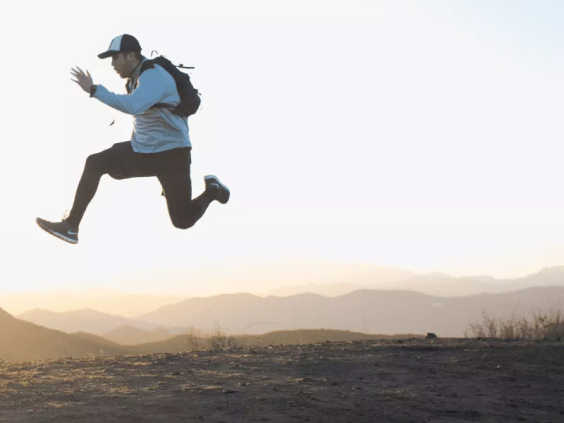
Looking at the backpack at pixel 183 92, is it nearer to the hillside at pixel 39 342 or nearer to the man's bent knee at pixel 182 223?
the man's bent knee at pixel 182 223

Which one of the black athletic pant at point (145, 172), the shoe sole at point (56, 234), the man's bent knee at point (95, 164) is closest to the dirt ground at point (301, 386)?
the shoe sole at point (56, 234)

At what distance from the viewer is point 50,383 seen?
7.80 m

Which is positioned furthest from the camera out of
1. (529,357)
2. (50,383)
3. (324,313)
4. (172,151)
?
(324,313)

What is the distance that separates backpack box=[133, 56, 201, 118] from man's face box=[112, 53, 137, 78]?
12 centimetres

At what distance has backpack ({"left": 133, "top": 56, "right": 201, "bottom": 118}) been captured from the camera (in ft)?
21.2

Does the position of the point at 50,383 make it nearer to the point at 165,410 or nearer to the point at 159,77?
the point at 165,410

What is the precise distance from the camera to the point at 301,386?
7.32m

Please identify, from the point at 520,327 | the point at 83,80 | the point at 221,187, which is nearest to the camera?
the point at 83,80

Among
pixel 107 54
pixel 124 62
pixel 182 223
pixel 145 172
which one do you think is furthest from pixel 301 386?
pixel 107 54

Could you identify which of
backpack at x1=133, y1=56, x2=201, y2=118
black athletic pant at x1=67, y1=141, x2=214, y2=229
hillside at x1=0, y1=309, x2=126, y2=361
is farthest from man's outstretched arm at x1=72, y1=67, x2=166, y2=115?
hillside at x1=0, y1=309, x2=126, y2=361

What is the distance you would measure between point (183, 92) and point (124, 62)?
1.94 ft

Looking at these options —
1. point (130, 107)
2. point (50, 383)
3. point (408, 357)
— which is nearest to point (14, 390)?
point (50, 383)

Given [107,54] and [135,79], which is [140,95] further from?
[107,54]

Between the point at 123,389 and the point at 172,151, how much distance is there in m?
2.51
